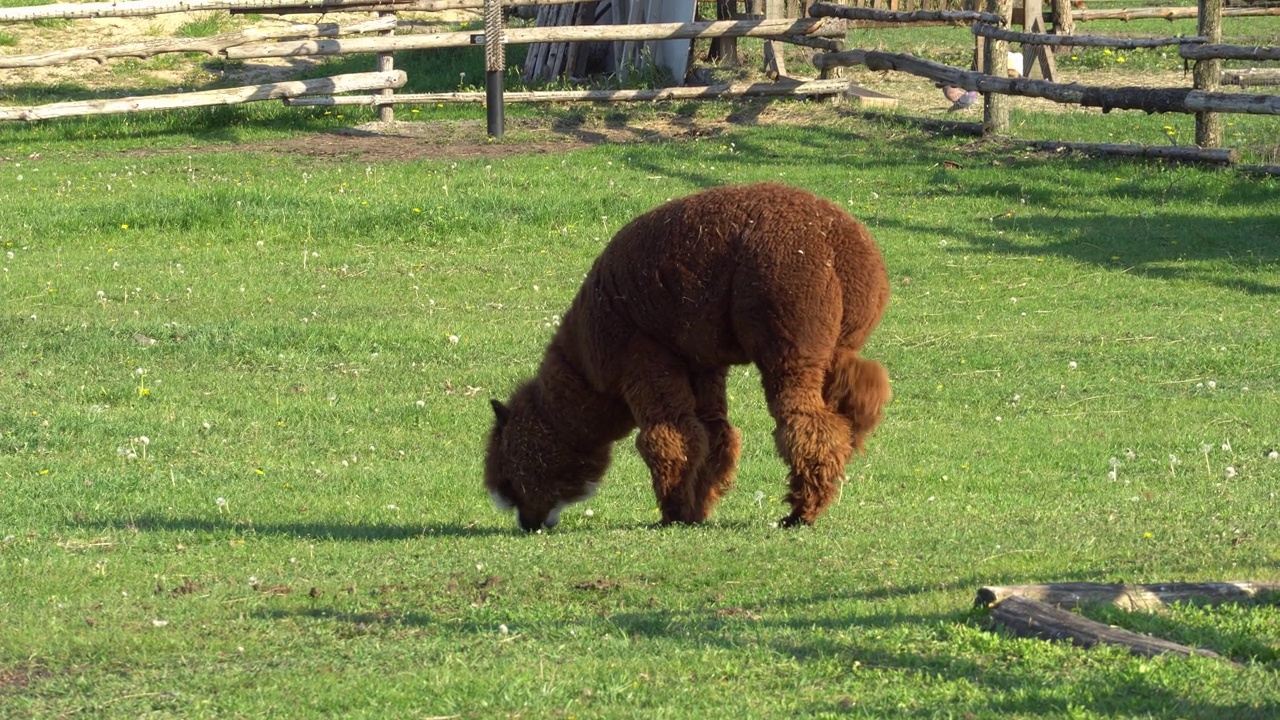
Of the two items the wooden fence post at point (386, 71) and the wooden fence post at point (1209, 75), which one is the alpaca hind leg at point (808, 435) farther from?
the wooden fence post at point (386, 71)

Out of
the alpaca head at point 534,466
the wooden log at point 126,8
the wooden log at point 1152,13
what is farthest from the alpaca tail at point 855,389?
the wooden log at point 1152,13

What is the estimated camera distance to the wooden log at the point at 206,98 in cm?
1928

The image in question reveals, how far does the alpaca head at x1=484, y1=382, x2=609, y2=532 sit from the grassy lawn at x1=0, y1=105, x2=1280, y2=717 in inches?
9.1

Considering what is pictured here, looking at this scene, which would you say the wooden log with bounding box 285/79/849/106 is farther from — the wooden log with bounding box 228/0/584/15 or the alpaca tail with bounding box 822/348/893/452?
the alpaca tail with bounding box 822/348/893/452

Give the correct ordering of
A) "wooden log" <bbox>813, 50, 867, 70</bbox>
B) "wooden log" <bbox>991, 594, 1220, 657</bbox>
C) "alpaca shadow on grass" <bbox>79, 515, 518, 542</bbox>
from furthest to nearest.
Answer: "wooden log" <bbox>813, 50, 867, 70</bbox> → "alpaca shadow on grass" <bbox>79, 515, 518, 542</bbox> → "wooden log" <bbox>991, 594, 1220, 657</bbox>

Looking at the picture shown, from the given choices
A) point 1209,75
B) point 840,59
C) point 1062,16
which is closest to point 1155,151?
point 1209,75

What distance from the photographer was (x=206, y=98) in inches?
777

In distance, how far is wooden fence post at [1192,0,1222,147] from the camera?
1684cm

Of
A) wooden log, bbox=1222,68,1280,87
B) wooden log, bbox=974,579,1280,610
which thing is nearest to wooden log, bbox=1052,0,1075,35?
wooden log, bbox=1222,68,1280,87

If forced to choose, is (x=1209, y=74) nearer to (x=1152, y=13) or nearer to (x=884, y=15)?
(x=884, y=15)

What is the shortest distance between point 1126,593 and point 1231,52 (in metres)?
12.8

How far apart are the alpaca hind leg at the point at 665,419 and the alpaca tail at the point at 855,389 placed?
2.36ft

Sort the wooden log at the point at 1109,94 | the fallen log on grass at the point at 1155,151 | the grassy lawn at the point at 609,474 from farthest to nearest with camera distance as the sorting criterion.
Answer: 1. the fallen log on grass at the point at 1155,151
2. the wooden log at the point at 1109,94
3. the grassy lawn at the point at 609,474

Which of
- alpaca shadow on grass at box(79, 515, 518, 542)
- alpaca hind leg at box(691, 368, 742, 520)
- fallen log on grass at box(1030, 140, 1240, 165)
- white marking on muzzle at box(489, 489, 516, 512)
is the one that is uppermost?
fallen log on grass at box(1030, 140, 1240, 165)
